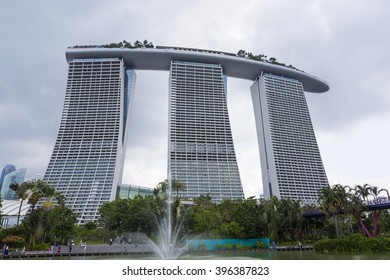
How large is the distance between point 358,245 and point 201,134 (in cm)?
7878

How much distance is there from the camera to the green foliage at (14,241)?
130 feet

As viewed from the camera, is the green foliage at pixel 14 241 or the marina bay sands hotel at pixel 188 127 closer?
the green foliage at pixel 14 241

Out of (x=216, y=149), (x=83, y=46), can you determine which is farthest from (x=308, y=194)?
(x=83, y=46)

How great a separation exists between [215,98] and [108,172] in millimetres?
45443

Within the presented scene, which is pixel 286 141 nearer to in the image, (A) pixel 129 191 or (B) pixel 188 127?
(B) pixel 188 127

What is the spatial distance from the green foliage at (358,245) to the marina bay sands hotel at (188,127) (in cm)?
6393

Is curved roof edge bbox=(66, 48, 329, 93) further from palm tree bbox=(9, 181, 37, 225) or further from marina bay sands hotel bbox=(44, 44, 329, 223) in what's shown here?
palm tree bbox=(9, 181, 37, 225)

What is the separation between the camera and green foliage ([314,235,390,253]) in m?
29.2

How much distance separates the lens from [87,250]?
3941cm

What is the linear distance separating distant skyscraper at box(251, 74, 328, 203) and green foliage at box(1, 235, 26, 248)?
256 ft

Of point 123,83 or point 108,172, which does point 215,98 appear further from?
point 108,172

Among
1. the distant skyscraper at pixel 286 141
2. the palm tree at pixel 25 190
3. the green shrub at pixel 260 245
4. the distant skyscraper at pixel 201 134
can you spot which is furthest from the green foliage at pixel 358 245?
the distant skyscraper at pixel 286 141

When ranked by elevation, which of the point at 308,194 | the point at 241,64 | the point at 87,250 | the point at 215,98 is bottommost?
the point at 87,250

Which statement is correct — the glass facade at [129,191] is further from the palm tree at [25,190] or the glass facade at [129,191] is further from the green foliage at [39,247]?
the green foliage at [39,247]
